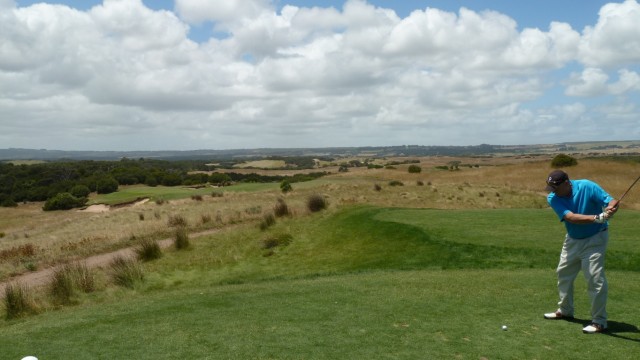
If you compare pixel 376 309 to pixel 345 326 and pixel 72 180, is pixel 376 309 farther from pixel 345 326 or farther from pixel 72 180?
pixel 72 180

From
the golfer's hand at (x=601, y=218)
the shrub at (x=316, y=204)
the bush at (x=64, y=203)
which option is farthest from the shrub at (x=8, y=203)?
the golfer's hand at (x=601, y=218)

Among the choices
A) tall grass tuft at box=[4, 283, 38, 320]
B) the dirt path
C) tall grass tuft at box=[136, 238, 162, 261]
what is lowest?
the dirt path

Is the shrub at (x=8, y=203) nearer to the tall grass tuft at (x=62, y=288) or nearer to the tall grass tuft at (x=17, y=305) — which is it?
the tall grass tuft at (x=62, y=288)

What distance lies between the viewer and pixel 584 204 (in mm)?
7008

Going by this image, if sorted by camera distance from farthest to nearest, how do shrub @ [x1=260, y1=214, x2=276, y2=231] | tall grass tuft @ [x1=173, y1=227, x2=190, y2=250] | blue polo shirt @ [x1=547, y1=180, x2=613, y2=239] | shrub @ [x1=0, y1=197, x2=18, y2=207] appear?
shrub @ [x1=0, y1=197, x2=18, y2=207] → shrub @ [x1=260, y1=214, x2=276, y2=231] → tall grass tuft @ [x1=173, y1=227, x2=190, y2=250] → blue polo shirt @ [x1=547, y1=180, x2=613, y2=239]

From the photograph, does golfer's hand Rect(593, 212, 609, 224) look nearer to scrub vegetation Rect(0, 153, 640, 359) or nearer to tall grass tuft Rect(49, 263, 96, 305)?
scrub vegetation Rect(0, 153, 640, 359)

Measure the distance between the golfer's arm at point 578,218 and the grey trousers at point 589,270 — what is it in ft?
1.47

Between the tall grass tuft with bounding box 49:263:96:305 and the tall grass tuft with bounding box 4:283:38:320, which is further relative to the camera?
the tall grass tuft with bounding box 49:263:96:305

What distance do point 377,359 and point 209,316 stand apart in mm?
3275

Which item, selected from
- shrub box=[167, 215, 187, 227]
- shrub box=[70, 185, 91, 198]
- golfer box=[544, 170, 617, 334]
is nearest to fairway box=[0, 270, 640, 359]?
golfer box=[544, 170, 617, 334]

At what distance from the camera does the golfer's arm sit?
6.67m

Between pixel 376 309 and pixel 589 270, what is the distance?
124 inches

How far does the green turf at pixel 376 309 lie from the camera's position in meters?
6.31

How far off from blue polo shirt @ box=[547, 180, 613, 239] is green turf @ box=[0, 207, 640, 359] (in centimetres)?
131
